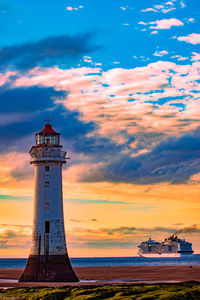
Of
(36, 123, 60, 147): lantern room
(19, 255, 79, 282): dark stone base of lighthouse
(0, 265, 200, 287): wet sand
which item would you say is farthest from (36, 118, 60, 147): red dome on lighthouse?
(0, 265, 200, 287): wet sand

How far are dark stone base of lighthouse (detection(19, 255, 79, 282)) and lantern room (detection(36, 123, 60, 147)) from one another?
10.2 m

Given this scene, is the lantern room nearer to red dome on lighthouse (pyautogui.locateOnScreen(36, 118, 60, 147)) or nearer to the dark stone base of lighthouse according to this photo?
red dome on lighthouse (pyautogui.locateOnScreen(36, 118, 60, 147))

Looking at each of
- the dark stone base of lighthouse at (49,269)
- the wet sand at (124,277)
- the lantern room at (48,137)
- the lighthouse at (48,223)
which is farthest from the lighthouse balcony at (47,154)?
the wet sand at (124,277)

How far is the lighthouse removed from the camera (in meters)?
42.3

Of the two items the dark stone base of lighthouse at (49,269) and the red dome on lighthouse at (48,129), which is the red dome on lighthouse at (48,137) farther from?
the dark stone base of lighthouse at (49,269)

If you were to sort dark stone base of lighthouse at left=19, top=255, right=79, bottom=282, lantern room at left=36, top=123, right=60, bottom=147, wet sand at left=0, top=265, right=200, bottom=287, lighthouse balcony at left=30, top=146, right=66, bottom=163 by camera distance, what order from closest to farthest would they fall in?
dark stone base of lighthouse at left=19, top=255, right=79, bottom=282
lighthouse balcony at left=30, top=146, right=66, bottom=163
lantern room at left=36, top=123, right=60, bottom=147
wet sand at left=0, top=265, right=200, bottom=287

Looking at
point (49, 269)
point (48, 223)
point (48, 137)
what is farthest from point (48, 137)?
point (49, 269)

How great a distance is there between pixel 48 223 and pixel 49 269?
3.97 meters

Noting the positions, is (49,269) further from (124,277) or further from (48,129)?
(124,277)

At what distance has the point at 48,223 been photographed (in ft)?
140

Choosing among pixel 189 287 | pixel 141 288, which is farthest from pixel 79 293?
pixel 189 287

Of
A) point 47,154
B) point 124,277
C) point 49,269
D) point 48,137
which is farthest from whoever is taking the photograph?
point 124,277

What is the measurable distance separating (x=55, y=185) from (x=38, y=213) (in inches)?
114

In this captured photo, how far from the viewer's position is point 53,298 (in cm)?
3262
